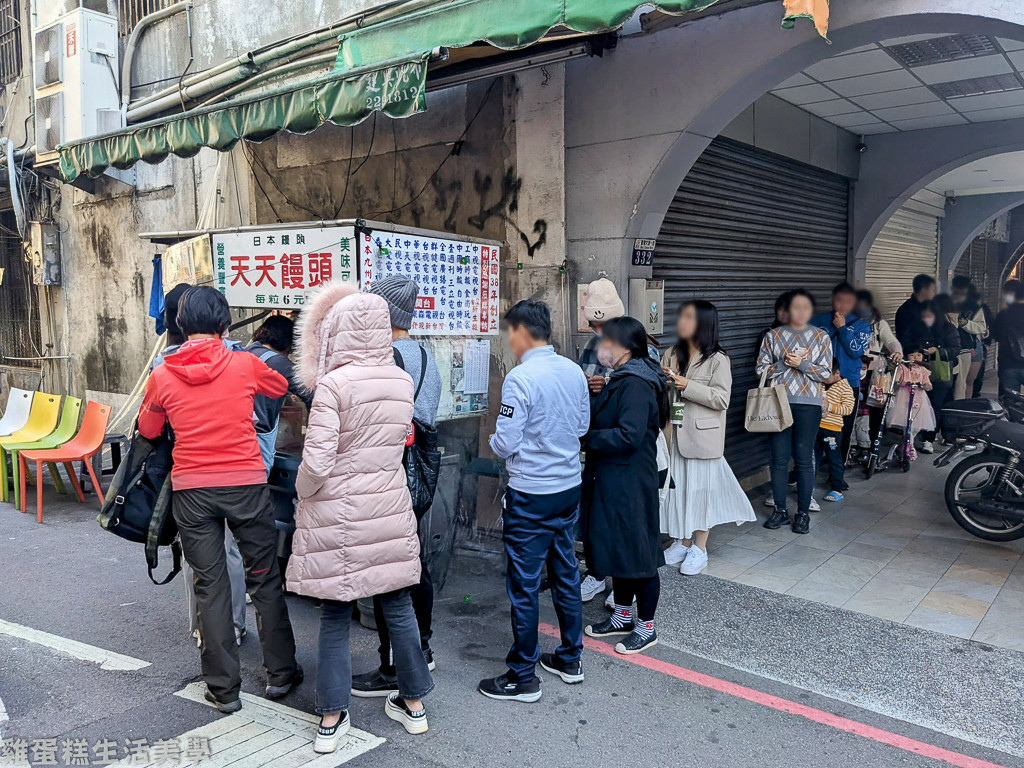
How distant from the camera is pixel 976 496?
599 cm

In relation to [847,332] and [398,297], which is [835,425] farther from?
[398,297]

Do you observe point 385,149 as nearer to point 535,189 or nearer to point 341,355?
point 535,189

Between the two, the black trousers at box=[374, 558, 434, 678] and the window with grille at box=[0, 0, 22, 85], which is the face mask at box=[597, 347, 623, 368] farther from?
the window with grille at box=[0, 0, 22, 85]

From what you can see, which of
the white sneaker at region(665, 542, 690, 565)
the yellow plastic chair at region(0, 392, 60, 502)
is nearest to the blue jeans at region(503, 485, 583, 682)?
the white sneaker at region(665, 542, 690, 565)

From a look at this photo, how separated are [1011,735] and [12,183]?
12.6 metres

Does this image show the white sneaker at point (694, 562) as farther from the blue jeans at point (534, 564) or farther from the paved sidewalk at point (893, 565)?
the blue jeans at point (534, 564)

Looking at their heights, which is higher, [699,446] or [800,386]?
[800,386]

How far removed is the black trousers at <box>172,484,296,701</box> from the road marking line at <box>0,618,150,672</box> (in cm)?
71

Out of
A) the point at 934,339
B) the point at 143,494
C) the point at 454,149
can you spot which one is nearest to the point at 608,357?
the point at 143,494

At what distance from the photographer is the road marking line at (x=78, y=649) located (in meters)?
3.98

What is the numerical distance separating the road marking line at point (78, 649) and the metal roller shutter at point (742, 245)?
4.37 m

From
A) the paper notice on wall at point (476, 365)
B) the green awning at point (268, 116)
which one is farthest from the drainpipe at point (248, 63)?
the paper notice on wall at point (476, 365)

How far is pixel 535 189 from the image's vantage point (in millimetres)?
6043

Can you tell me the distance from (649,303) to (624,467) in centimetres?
221
